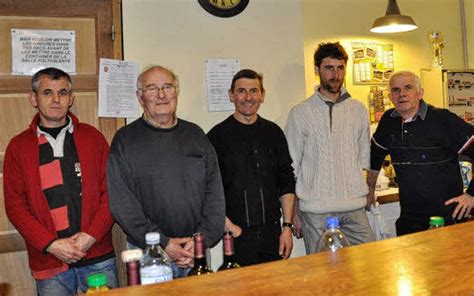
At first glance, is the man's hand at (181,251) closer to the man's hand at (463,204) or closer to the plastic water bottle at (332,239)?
the plastic water bottle at (332,239)

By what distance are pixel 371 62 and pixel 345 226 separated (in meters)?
2.34

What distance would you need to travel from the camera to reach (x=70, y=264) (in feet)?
7.52

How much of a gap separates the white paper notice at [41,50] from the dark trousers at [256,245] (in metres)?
1.27

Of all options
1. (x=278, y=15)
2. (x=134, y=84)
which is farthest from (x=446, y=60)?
(x=134, y=84)

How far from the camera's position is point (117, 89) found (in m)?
2.76

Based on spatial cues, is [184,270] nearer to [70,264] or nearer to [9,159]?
[70,264]

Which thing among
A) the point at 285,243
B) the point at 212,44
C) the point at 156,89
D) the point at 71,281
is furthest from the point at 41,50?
the point at 285,243

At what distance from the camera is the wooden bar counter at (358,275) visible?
83cm

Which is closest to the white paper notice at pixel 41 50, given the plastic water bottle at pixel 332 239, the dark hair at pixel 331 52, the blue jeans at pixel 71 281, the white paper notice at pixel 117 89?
the white paper notice at pixel 117 89

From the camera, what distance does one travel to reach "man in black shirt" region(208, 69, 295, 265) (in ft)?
8.52

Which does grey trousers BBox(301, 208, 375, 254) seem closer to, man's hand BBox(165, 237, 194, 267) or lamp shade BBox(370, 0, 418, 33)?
man's hand BBox(165, 237, 194, 267)

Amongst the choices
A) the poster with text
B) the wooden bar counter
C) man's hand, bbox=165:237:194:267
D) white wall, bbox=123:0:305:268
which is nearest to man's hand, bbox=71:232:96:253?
man's hand, bbox=165:237:194:267

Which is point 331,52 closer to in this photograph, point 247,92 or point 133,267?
point 247,92

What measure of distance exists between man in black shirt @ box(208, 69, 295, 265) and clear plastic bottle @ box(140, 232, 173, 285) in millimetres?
1216
